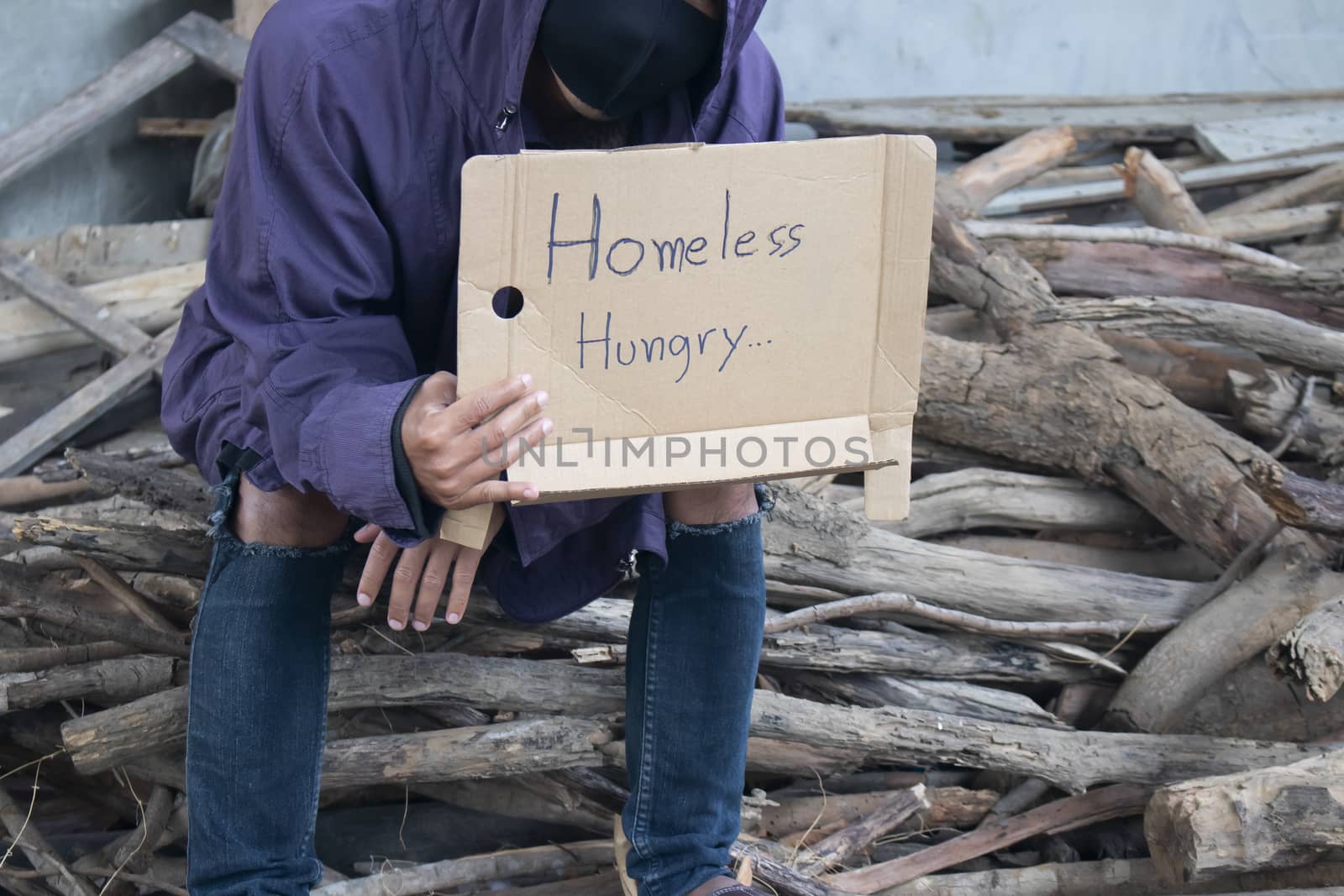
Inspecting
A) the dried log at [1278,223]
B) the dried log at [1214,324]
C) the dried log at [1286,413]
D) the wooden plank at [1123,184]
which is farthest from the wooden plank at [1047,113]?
the dried log at [1286,413]

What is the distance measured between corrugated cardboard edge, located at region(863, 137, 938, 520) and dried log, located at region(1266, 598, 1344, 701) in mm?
893

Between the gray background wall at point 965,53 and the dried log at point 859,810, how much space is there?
2621 millimetres

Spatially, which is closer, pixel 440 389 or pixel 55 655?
pixel 440 389

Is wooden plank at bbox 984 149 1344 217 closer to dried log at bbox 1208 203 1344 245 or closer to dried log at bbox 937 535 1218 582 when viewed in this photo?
dried log at bbox 1208 203 1344 245

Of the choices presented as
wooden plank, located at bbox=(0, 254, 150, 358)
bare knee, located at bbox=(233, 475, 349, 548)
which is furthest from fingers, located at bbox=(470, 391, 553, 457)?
wooden plank, located at bbox=(0, 254, 150, 358)

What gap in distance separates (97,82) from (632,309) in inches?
101

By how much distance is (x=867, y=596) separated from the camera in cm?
215

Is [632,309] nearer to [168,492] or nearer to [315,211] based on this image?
[315,211]

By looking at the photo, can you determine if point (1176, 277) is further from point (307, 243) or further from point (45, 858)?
point (45, 858)

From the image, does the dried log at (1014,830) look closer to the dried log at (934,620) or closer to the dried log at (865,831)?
the dried log at (865,831)

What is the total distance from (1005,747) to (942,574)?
40 centimetres

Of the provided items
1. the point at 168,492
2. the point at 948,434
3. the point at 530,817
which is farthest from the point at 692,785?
the point at 948,434

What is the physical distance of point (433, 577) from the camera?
60.8 inches

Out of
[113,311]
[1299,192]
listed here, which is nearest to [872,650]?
[113,311]
